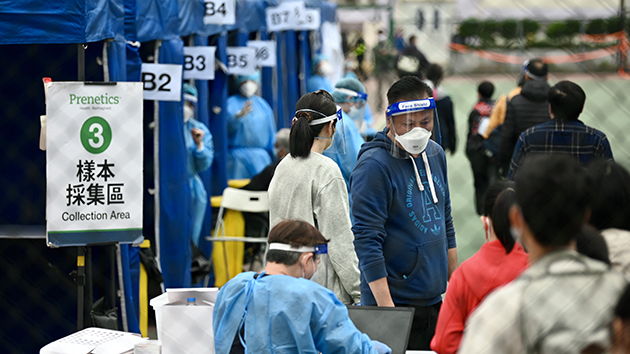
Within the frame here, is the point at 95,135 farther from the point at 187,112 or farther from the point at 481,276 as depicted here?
the point at 481,276

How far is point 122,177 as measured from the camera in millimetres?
3932

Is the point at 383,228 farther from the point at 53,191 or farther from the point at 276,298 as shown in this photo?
the point at 53,191

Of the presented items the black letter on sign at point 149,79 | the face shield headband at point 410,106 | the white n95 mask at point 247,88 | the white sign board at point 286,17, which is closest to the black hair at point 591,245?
the face shield headband at point 410,106

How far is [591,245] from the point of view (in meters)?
1.76

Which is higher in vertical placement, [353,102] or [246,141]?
[353,102]

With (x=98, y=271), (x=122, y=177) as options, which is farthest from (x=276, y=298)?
(x=98, y=271)

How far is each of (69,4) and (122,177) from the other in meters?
0.96

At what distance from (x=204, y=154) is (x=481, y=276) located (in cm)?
408

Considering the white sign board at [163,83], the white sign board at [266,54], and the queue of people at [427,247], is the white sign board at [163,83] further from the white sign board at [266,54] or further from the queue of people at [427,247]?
the white sign board at [266,54]

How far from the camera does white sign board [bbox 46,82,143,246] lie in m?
3.78

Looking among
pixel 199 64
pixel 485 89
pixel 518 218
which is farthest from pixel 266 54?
pixel 518 218

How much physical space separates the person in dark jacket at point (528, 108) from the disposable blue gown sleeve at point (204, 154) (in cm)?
246

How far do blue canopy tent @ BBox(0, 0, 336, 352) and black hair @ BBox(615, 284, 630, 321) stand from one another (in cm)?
305

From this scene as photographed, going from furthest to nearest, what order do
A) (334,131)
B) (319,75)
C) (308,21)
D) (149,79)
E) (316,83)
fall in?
(319,75)
(316,83)
(308,21)
(149,79)
(334,131)
